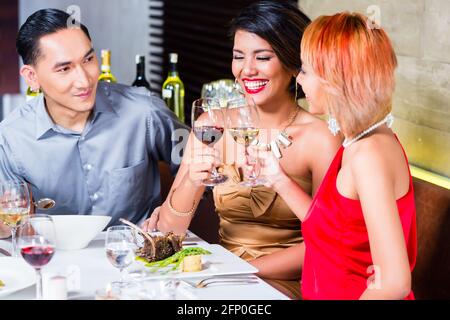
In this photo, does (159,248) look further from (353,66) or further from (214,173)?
(353,66)

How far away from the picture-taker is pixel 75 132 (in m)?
2.91

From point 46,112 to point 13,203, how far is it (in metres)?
0.60

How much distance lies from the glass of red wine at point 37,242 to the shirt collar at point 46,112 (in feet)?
3.11

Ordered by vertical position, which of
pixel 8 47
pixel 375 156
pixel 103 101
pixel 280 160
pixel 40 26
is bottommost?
pixel 8 47

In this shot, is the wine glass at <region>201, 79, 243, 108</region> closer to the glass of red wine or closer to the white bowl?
the white bowl

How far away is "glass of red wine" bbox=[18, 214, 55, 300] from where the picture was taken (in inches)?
75.4

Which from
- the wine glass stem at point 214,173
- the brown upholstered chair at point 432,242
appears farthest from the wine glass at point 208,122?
the brown upholstered chair at point 432,242

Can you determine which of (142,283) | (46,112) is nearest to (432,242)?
(142,283)

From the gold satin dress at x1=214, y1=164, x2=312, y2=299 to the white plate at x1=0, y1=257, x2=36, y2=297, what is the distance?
870 mm

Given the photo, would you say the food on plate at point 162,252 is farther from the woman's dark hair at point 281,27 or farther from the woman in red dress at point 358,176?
the woman's dark hair at point 281,27

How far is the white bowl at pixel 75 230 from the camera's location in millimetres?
2320

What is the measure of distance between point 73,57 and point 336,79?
3.66 ft

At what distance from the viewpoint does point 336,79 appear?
2.04 meters
